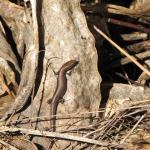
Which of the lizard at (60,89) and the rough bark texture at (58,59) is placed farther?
the rough bark texture at (58,59)

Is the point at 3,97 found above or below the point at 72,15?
below

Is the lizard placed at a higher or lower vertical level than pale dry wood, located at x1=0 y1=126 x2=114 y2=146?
higher

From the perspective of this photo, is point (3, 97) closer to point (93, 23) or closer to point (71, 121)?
point (71, 121)

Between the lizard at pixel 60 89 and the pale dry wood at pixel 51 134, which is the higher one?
the lizard at pixel 60 89

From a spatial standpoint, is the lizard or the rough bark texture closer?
the lizard

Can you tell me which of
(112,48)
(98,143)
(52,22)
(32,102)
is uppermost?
(52,22)

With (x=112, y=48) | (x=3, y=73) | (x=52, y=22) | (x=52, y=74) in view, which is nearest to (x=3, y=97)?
(x=3, y=73)

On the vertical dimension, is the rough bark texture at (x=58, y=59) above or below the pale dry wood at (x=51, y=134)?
above

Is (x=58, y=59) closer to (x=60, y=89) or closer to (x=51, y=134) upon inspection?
(x=60, y=89)
